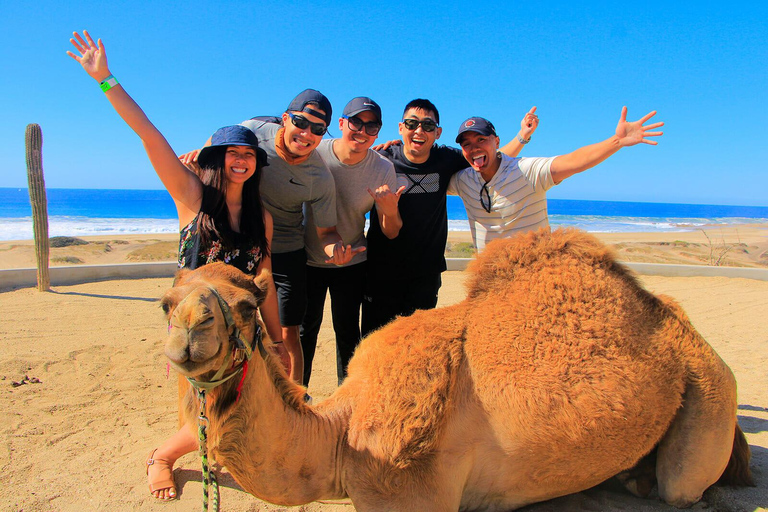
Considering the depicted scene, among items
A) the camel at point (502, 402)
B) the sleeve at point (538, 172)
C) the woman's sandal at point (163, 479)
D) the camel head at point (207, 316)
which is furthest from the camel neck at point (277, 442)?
the sleeve at point (538, 172)

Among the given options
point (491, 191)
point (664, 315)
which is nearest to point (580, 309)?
point (664, 315)

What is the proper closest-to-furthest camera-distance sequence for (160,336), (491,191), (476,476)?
1. (476,476)
2. (491,191)
3. (160,336)

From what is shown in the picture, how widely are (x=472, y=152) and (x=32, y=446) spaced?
14.1ft

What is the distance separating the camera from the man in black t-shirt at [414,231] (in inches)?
168

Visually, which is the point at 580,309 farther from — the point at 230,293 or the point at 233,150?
the point at 233,150

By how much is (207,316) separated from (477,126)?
9.10 feet

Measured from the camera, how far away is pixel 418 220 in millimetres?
4305

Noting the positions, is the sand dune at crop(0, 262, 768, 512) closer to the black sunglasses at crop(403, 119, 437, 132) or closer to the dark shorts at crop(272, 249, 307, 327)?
the dark shorts at crop(272, 249, 307, 327)

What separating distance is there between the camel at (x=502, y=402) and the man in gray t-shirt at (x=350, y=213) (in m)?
1.43

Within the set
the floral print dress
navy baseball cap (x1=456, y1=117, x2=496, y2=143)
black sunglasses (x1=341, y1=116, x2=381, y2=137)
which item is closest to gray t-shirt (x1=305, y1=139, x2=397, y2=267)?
black sunglasses (x1=341, y1=116, x2=381, y2=137)

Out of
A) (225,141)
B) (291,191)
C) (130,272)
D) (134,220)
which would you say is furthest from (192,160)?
(134,220)

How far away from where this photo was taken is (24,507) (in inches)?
121

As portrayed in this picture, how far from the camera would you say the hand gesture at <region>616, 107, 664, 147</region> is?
3383 millimetres

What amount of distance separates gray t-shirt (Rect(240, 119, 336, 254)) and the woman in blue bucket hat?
443mm
